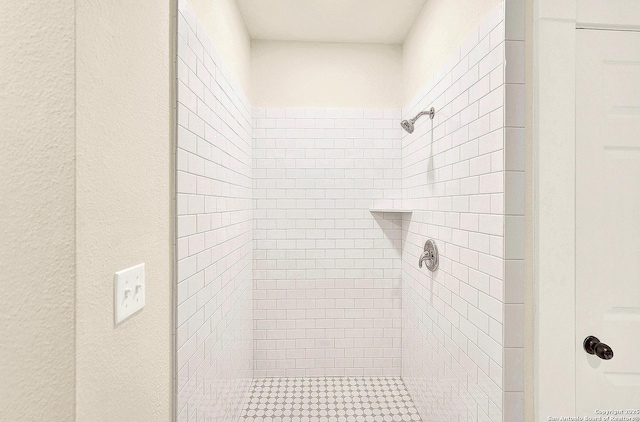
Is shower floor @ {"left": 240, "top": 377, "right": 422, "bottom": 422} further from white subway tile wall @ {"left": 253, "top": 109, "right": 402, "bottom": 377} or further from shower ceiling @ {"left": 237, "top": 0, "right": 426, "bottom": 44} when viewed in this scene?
shower ceiling @ {"left": 237, "top": 0, "right": 426, "bottom": 44}

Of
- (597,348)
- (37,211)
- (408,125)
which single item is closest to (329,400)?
(597,348)

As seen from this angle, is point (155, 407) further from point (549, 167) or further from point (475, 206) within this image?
point (549, 167)

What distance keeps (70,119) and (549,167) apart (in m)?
1.25

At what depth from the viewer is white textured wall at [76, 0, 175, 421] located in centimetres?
62

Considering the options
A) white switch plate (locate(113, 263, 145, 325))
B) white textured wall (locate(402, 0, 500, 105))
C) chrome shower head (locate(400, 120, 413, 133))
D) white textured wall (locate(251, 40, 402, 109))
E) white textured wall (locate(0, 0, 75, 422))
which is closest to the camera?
white textured wall (locate(0, 0, 75, 422))

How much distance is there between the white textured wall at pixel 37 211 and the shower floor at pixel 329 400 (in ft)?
5.57

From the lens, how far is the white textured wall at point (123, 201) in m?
0.62

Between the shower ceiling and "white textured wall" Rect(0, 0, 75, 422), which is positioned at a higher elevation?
the shower ceiling

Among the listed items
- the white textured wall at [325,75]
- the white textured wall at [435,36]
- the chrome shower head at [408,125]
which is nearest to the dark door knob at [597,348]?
the white textured wall at [435,36]

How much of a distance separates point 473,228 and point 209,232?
1.08 m

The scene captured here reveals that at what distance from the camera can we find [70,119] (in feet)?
1.92

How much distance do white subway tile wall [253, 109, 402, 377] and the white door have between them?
1.45m

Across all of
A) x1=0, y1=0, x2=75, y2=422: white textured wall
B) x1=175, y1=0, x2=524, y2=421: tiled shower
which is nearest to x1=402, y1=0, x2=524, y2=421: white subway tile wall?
x1=175, y1=0, x2=524, y2=421: tiled shower

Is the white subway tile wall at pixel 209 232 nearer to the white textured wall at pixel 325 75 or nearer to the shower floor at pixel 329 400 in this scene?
the shower floor at pixel 329 400
